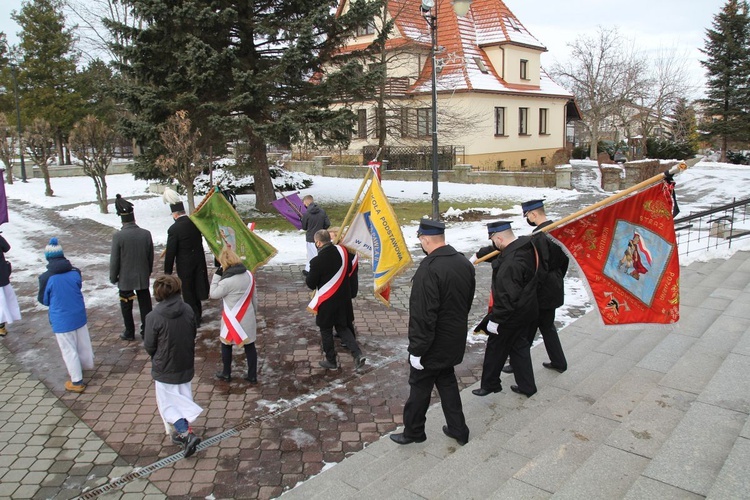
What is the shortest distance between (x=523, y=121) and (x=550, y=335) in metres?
32.4

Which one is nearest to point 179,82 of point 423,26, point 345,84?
point 345,84

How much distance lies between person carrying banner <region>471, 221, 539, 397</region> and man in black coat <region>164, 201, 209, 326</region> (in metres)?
4.56

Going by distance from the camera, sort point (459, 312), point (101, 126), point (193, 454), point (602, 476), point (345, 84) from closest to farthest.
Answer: point (602, 476) < point (459, 312) < point (193, 454) < point (345, 84) < point (101, 126)

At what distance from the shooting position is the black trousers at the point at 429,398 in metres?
4.75

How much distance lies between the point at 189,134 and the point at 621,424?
14.8 m

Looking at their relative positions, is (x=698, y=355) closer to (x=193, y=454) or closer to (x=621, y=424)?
(x=621, y=424)

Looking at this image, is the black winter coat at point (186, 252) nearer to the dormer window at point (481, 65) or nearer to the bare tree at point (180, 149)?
the bare tree at point (180, 149)

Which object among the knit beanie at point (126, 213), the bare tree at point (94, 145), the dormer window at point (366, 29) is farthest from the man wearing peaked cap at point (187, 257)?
the bare tree at point (94, 145)

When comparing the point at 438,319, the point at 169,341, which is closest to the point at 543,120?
the point at 438,319

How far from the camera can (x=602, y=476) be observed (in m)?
3.88

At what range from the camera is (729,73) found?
3744 centimetres

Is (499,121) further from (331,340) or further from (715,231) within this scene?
(331,340)

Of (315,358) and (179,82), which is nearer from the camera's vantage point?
(315,358)

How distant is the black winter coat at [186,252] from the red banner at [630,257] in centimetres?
510
